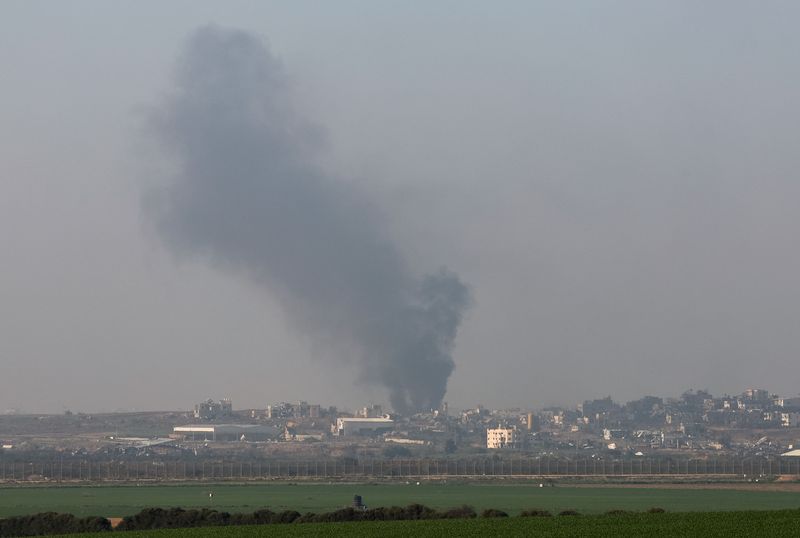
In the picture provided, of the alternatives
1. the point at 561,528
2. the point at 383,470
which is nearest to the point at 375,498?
the point at 561,528

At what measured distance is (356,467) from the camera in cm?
15300

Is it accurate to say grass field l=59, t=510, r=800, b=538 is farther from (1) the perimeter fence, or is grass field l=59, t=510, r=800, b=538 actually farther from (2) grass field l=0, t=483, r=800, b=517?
(1) the perimeter fence

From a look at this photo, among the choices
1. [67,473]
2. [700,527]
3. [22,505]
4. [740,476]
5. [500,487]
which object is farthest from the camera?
[67,473]

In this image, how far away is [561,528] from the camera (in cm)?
4981

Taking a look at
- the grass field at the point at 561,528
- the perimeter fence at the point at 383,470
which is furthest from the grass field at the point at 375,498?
the grass field at the point at 561,528

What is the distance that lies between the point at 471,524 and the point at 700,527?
8.81 m

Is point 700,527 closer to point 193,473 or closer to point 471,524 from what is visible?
point 471,524

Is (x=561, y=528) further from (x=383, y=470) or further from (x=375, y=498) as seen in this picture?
(x=383, y=470)

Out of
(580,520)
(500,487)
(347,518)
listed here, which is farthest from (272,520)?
(500,487)

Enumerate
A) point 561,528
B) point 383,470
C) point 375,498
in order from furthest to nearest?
point 383,470 → point 375,498 → point 561,528

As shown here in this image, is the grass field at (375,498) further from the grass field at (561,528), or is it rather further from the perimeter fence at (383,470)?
the grass field at (561,528)

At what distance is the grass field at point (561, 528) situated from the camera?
47094 mm

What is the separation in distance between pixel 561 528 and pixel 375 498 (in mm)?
49710

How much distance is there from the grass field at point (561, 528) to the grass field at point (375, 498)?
23392 millimetres
